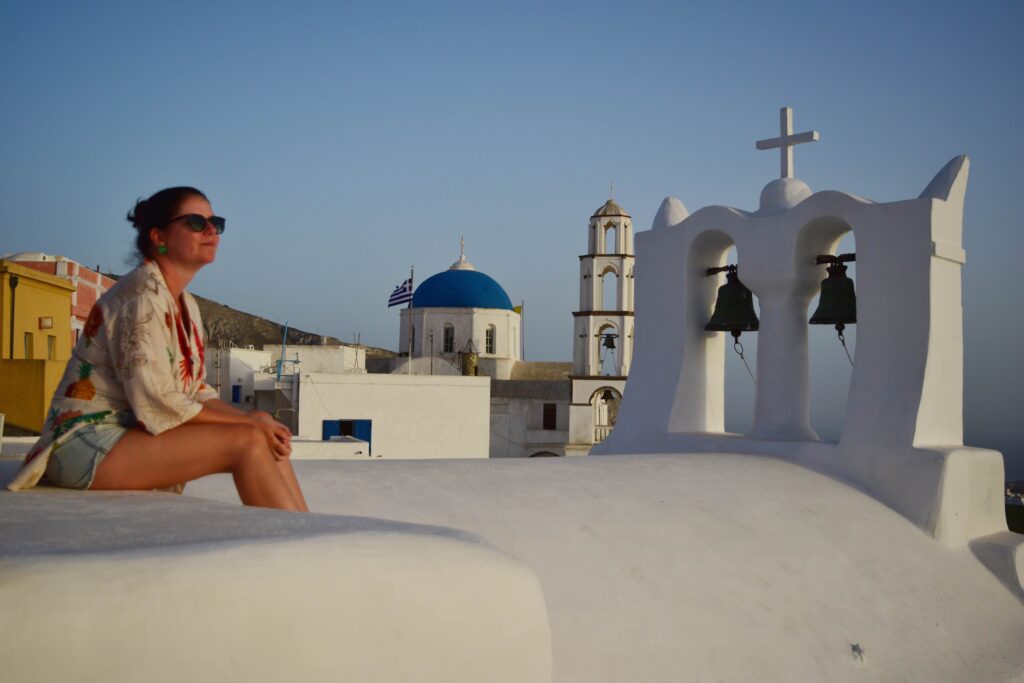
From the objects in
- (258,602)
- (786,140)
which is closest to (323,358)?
(786,140)

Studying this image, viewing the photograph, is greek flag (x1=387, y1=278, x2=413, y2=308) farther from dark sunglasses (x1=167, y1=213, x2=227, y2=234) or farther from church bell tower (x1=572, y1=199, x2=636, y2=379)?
dark sunglasses (x1=167, y1=213, x2=227, y2=234)

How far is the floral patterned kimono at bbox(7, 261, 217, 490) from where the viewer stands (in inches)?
104

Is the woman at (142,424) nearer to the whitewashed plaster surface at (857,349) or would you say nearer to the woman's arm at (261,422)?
the woman's arm at (261,422)

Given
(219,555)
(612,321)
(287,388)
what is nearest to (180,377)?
(219,555)

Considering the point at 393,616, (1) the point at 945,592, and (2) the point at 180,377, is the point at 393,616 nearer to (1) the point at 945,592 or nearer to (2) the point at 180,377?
(2) the point at 180,377

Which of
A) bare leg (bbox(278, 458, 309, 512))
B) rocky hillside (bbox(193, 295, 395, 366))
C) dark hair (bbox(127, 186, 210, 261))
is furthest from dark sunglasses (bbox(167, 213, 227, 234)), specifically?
rocky hillside (bbox(193, 295, 395, 366))

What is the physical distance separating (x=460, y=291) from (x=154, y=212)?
3228 cm

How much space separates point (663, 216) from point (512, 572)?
5000mm

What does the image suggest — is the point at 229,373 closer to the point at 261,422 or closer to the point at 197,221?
the point at 197,221

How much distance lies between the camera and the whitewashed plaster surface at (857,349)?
5453mm

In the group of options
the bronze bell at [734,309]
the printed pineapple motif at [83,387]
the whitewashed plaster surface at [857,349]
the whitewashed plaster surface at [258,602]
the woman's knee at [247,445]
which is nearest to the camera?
the whitewashed plaster surface at [258,602]

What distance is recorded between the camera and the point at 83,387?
8.91 feet

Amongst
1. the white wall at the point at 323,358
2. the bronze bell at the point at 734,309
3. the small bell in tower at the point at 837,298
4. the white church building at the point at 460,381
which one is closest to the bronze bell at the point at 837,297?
the small bell in tower at the point at 837,298

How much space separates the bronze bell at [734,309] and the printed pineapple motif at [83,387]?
4.42 meters
